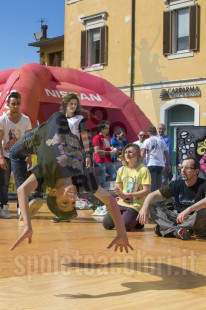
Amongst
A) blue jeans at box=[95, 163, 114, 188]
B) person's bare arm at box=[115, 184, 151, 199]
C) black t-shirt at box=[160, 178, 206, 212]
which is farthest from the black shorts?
blue jeans at box=[95, 163, 114, 188]

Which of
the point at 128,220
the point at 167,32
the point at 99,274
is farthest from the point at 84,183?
the point at 167,32

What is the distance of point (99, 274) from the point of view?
3.77m

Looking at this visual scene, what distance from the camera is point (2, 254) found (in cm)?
446

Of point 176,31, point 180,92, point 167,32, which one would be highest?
point 176,31

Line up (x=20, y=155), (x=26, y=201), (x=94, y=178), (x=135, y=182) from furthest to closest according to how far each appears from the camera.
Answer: (x=135, y=182), (x=20, y=155), (x=94, y=178), (x=26, y=201)

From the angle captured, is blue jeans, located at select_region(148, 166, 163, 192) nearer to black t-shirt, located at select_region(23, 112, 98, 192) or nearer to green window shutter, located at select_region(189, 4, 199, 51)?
black t-shirt, located at select_region(23, 112, 98, 192)

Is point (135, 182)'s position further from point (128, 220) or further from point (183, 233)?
point (183, 233)

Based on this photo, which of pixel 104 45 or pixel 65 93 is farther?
pixel 104 45

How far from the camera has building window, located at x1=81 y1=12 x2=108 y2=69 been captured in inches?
789

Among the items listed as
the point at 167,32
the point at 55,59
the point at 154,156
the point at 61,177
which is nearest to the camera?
the point at 61,177

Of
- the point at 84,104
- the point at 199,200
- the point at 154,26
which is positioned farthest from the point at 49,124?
the point at 154,26

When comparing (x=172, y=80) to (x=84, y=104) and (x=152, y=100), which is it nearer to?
(x=152, y=100)

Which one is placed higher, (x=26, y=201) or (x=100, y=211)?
(x=26, y=201)

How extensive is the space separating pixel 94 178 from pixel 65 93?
30.5 ft
